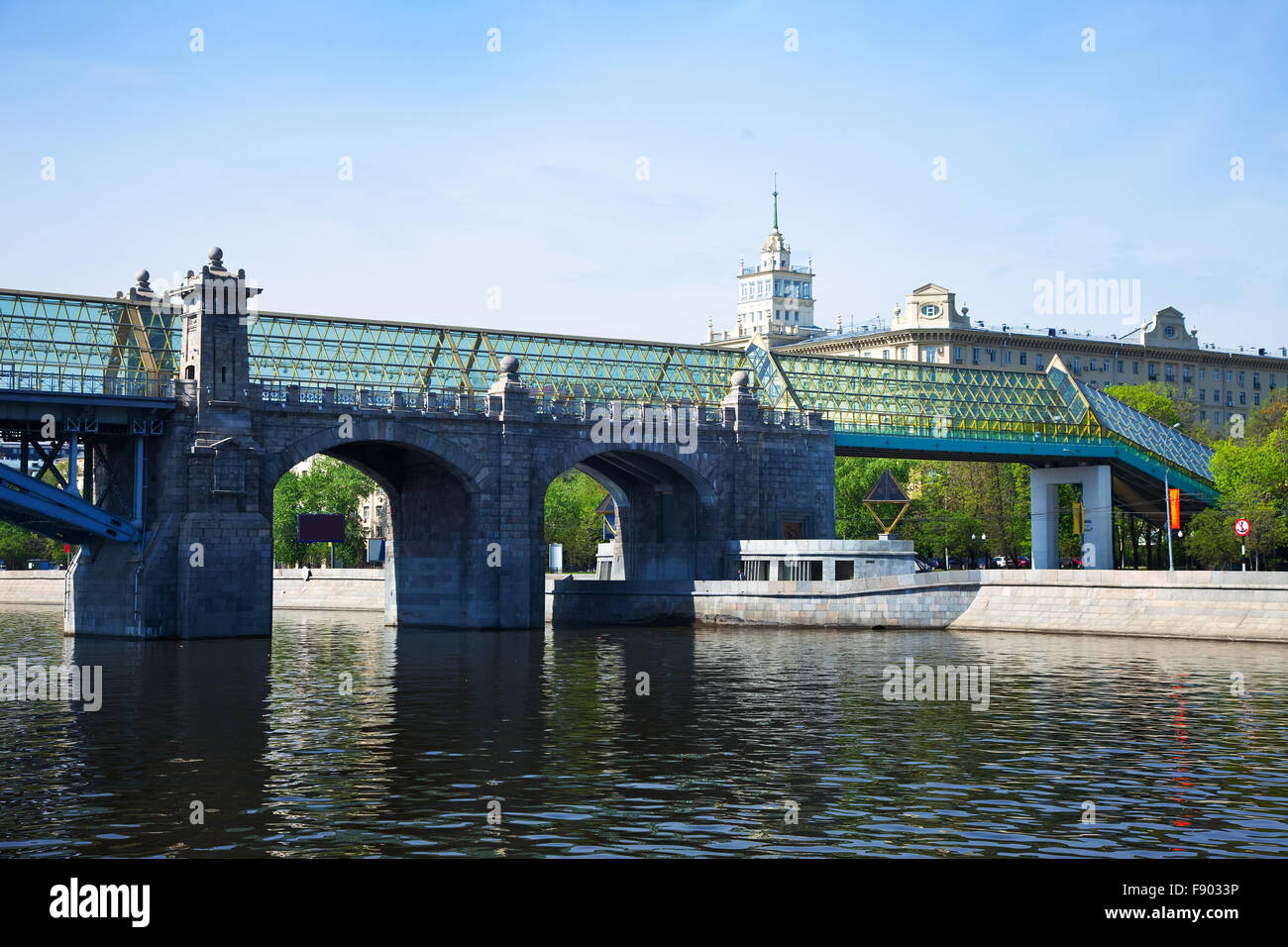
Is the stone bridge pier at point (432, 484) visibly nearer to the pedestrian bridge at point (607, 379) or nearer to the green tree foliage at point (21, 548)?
the pedestrian bridge at point (607, 379)

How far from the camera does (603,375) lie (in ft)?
294

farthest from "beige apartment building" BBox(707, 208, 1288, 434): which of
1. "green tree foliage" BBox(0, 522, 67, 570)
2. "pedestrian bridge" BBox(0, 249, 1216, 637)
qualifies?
"green tree foliage" BBox(0, 522, 67, 570)

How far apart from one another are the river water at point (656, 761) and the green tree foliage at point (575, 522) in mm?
94544

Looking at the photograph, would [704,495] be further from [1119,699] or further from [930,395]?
[1119,699]

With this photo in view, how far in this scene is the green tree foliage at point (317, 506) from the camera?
147 m

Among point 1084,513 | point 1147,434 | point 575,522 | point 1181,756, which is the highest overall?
point 1147,434

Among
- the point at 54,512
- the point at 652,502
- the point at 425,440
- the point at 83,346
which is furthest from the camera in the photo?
the point at 652,502

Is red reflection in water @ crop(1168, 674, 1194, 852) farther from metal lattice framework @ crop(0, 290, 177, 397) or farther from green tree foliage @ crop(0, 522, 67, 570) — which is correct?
green tree foliage @ crop(0, 522, 67, 570)

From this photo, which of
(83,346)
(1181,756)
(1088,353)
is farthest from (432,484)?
(1088,353)

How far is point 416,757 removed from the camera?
99.9ft

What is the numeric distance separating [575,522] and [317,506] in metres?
26.3

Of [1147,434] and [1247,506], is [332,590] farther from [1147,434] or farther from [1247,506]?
[1247,506]
